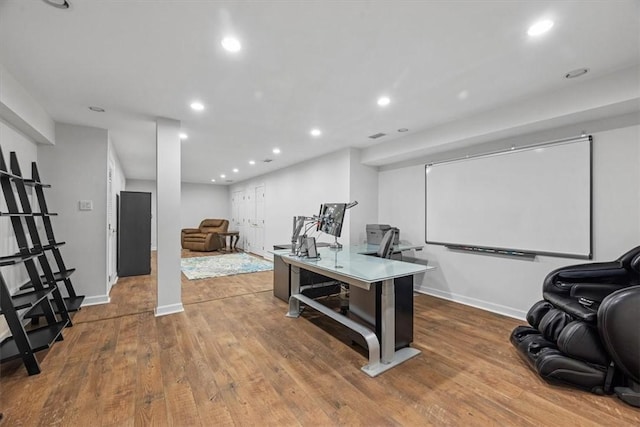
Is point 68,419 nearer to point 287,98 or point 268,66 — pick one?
point 268,66

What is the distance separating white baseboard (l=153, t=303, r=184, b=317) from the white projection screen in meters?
3.64

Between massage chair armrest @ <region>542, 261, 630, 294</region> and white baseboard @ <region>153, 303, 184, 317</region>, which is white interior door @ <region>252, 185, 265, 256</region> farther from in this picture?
massage chair armrest @ <region>542, 261, 630, 294</region>

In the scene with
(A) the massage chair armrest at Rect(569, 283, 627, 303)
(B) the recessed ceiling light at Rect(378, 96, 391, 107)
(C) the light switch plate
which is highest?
(B) the recessed ceiling light at Rect(378, 96, 391, 107)

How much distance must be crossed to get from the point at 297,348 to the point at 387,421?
1082mm

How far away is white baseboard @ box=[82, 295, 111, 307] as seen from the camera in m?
3.63

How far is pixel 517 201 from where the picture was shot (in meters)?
3.25

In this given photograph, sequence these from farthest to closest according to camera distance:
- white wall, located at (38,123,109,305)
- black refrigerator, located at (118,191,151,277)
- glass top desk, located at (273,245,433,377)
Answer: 1. black refrigerator, located at (118,191,151,277)
2. white wall, located at (38,123,109,305)
3. glass top desk, located at (273,245,433,377)

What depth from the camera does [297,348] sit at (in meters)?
2.53

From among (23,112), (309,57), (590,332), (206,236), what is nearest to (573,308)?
(590,332)

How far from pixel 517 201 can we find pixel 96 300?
5590 mm

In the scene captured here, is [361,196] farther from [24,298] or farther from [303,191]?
[24,298]

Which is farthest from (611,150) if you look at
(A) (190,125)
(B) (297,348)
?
(A) (190,125)

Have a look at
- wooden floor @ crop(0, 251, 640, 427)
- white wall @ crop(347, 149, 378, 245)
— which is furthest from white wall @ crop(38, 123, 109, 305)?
white wall @ crop(347, 149, 378, 245)

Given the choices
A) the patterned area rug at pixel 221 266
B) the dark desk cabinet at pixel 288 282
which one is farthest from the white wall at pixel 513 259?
the patterned area rug at pixel 221 266
